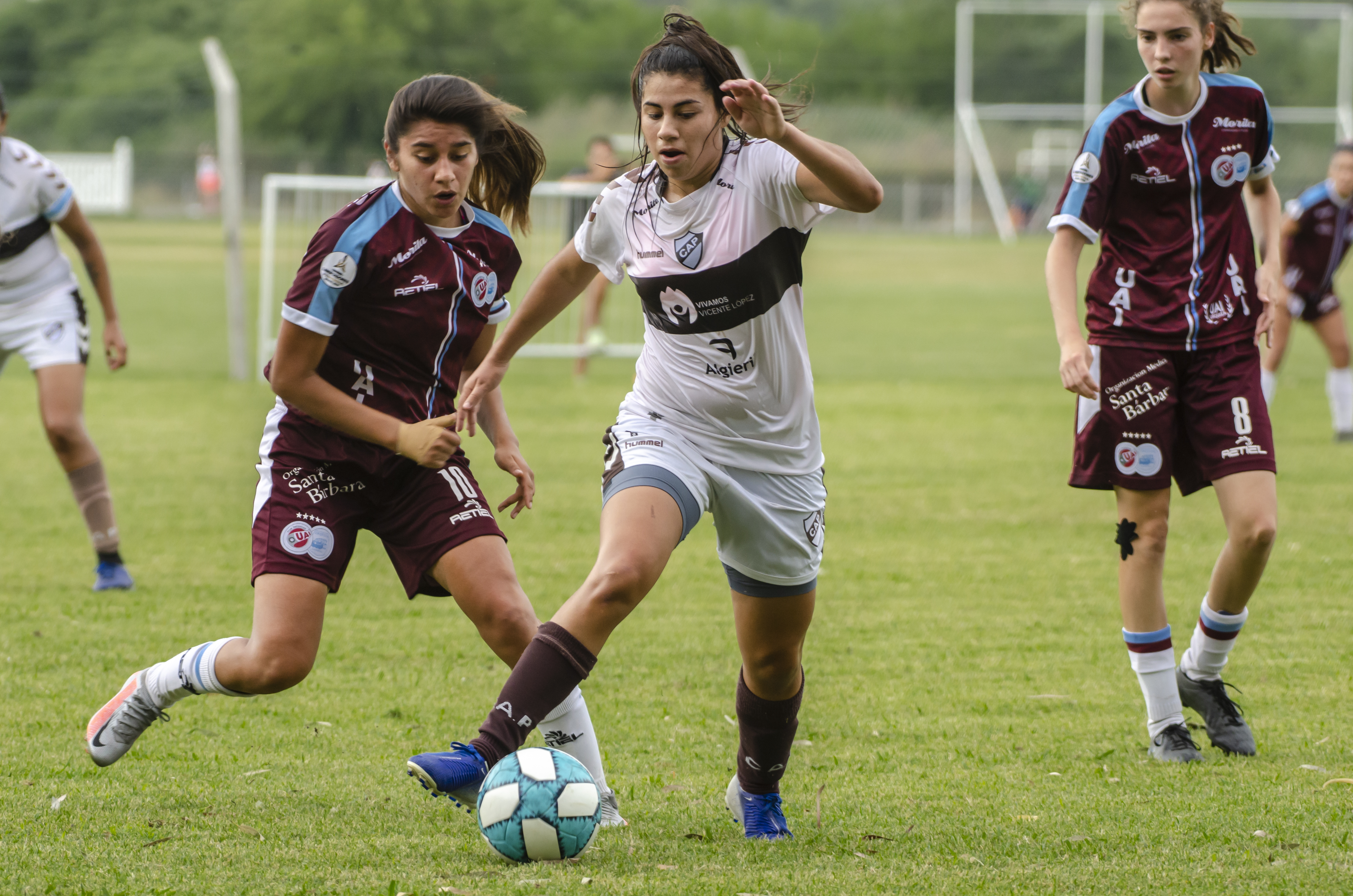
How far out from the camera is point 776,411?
398cm

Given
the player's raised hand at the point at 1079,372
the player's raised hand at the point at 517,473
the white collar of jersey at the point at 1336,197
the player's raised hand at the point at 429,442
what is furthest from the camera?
the white collar of jersey at the point at 1336,197

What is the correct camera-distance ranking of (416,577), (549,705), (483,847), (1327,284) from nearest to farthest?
1. (549,705)
2. (483,847)
3. (416,577)
4. (1327,284)

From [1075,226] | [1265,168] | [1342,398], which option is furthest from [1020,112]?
[1075,226]

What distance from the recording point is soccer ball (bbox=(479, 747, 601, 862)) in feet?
11.9

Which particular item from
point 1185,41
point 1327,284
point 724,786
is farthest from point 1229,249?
point 1327,284

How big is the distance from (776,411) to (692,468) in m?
0.26

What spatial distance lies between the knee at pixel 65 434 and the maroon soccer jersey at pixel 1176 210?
14.6 feet

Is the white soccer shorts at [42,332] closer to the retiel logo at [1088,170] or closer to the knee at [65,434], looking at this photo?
the knee at [65,434]

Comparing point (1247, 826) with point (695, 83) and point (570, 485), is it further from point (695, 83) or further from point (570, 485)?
point (570, 485)

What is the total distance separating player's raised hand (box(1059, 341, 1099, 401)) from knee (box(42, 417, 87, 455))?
4473 millimetres

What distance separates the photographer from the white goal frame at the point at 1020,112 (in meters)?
42.2

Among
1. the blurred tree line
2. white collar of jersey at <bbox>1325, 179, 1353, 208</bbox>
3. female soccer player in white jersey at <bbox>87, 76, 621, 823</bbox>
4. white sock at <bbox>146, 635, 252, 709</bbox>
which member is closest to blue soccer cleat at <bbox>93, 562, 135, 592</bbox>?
female soccer player in white jersey at <bbox>87, 76, 621, 823</bbox>

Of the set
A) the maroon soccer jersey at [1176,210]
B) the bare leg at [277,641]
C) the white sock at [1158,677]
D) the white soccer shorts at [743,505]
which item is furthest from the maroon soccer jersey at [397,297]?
the white sock at [1158,677]

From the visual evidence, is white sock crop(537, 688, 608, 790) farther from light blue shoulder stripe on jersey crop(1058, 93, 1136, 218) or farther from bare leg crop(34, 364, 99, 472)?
bare leg crop(34, 364, 99, 472)
